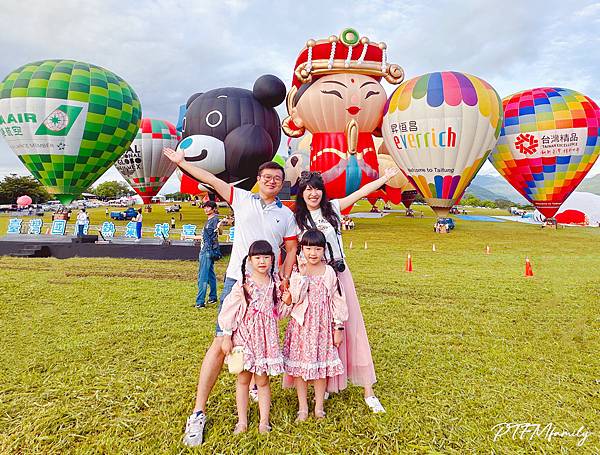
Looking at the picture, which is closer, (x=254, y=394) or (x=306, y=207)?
(x=306, y=207)

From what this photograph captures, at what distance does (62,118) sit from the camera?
16.9m

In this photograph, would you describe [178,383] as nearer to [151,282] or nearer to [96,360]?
[96,360]

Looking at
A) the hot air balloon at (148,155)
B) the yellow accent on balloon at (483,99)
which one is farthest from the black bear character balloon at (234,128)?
the hot air balloon at (148,155)

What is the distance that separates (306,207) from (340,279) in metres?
0.62

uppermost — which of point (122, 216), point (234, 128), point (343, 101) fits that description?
point (343, 101)

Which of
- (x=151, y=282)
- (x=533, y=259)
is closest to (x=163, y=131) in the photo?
(x=151, y=282)

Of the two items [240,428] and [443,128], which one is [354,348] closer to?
[240,428]

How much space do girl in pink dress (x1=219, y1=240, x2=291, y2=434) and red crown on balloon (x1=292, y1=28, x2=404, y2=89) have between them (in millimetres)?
17746

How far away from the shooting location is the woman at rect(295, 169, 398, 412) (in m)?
2.94

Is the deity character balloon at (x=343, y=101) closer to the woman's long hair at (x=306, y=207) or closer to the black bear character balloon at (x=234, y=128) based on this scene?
Result: the black bear character balloon at (x=234, y=128)

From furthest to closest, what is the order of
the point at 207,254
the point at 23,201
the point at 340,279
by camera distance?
1. the point at 23,201
2. the point at 207,254
3. the point at 340,279

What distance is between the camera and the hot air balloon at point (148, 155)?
27.6 metres

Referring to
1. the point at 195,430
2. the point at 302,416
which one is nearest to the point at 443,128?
the point at 302,416

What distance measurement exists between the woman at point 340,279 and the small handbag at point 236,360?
85 centimetres
